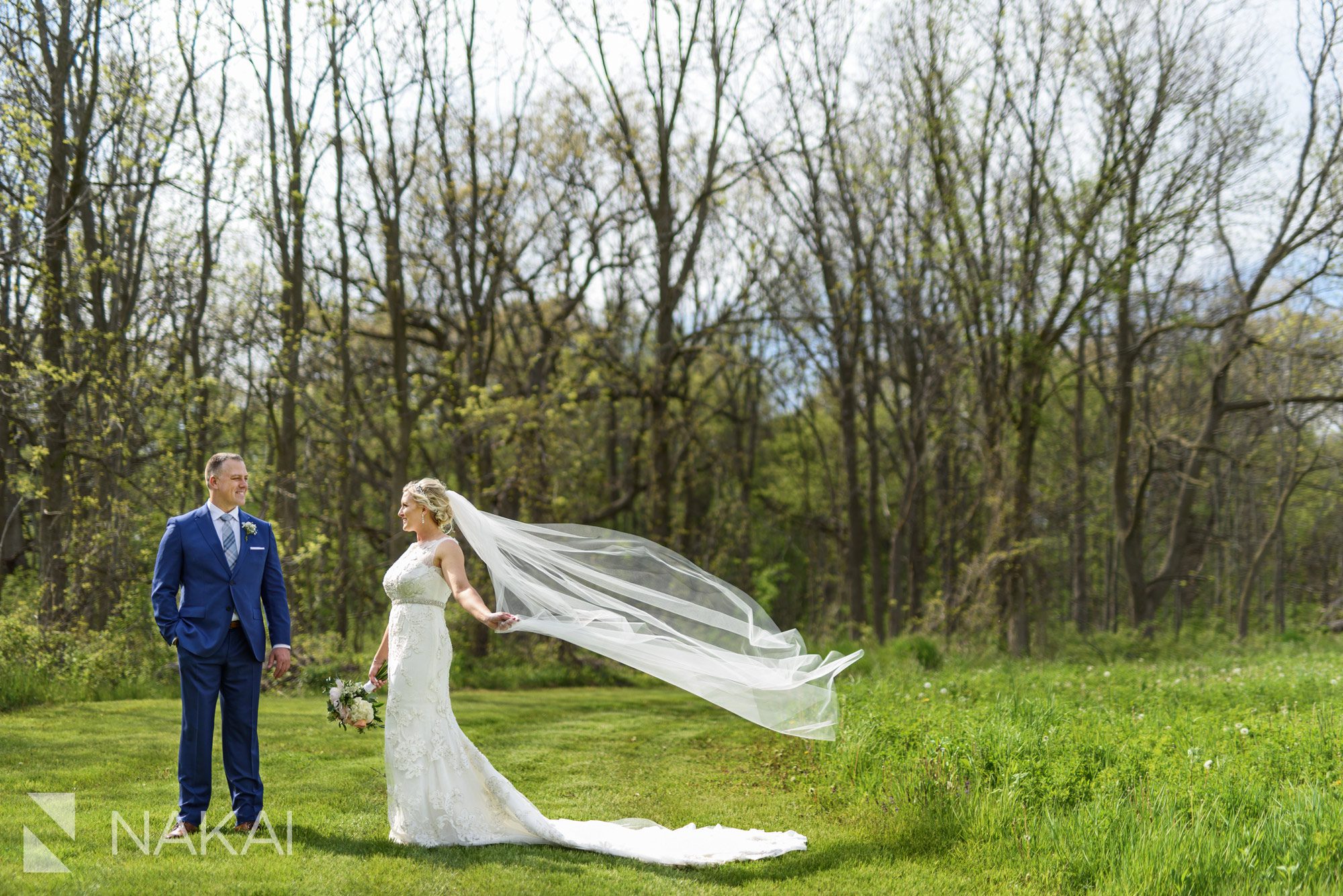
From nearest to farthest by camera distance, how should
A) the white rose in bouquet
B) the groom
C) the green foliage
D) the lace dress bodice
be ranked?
1. the green foliage
2. the groom
3. the lace dress bodice
4. the white rose in bouquet

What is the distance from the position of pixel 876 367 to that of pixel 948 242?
542 cm

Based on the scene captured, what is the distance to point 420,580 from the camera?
6316 mm

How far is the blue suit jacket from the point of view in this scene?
231 inches

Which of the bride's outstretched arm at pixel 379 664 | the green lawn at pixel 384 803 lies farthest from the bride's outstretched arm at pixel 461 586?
the green lawn at pixel 384 803

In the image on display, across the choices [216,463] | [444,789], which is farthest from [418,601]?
[216,463]

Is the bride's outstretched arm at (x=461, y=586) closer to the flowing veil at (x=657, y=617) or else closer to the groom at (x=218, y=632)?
the flowing veil at (x=657, y=617)

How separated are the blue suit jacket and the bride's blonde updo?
3.27 feet

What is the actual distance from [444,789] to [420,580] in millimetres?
1242

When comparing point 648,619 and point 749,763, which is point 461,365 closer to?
point 749,763

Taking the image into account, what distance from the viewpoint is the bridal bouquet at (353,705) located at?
6457 millimetres

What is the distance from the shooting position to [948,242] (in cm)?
1956

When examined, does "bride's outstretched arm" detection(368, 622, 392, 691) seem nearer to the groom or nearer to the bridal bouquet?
the bridal bouquet

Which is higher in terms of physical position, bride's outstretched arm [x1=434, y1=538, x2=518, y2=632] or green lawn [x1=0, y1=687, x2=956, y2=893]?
bride's outstretched arm [x1=434, y1=538, x2=518, y2=632]

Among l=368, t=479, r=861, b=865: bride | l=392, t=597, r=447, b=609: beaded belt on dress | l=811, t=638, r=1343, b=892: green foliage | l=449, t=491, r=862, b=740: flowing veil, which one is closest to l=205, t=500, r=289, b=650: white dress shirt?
l=392, t=597, r=447, b=609: beaded belt on dress
